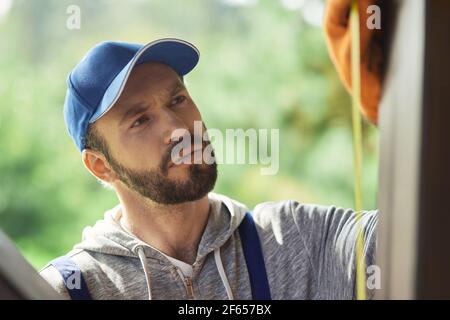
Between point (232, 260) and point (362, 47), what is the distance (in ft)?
1.33

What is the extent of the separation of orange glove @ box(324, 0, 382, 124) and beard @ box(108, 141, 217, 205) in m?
0.26

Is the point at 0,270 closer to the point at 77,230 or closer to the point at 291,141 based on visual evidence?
the point at 77,230

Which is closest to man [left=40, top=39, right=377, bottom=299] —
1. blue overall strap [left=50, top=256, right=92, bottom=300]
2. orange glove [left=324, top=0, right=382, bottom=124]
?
blue overall strap [left=50, top=256, right=92, bottom=300]

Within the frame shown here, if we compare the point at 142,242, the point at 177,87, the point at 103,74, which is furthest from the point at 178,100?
the point at 142,242

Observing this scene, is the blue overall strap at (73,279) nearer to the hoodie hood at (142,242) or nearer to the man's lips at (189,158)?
the hoodie hood at (142,242)

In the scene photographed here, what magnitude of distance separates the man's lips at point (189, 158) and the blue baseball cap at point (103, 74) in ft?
0.45

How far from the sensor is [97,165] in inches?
44.3

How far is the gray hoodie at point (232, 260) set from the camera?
1081mm

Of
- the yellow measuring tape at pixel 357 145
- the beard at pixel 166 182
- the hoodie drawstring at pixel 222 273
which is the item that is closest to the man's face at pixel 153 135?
the beard at pixel 166 182

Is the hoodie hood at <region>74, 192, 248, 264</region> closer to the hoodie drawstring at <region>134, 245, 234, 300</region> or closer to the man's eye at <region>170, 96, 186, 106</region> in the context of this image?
the hoodie drawstring at <region>134, 245, 234, 300</region>

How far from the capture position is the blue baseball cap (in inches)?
42.1

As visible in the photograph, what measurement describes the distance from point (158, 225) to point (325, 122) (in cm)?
95

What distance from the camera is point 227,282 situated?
1.09m

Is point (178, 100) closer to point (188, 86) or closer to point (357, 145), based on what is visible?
point (188, 86)
